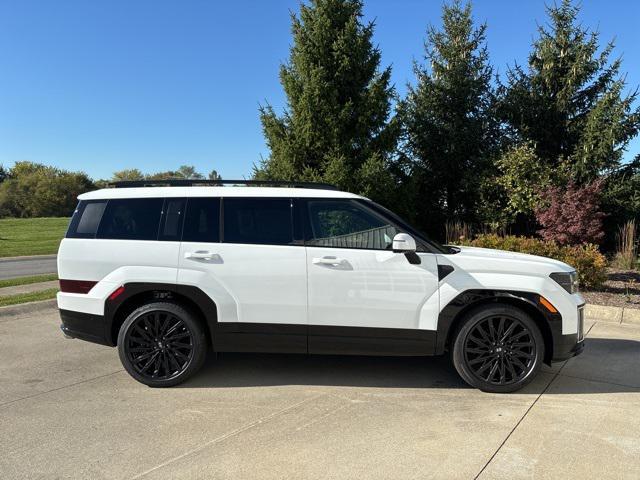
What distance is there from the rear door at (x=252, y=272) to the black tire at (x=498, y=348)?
1469 mm

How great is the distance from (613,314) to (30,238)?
35.8 meters

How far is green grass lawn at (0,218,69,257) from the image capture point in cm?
2467

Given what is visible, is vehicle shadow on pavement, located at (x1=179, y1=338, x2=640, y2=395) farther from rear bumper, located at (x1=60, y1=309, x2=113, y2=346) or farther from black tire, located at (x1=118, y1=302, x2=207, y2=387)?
rear bumper, located at (x1=60, y1=309, x2=113, y2=346)

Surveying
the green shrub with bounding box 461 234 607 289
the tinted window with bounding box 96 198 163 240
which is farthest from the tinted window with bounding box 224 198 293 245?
the green shrub with bounding box 461 234 607 289

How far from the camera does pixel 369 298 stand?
4.27 metres

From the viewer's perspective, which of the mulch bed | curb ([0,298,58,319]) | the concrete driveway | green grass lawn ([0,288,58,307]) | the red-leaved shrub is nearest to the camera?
the concrete driveway

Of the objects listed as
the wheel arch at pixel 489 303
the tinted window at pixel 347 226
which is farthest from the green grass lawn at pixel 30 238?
the wheel arch at pixel 489 303

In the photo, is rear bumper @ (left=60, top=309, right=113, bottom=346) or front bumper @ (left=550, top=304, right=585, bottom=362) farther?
rear bumper @ (left=60, top=309, right=113, bottom=346)

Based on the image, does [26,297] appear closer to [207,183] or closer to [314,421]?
[207,183]

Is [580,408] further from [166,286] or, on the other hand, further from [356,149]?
[356,149]

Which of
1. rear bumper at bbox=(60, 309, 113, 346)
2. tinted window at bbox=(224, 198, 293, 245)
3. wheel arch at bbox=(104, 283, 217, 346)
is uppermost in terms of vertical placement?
tinted window at bbox=(224, 198, 293, 245)

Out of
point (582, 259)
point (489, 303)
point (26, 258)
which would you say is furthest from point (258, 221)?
point (26, 258)

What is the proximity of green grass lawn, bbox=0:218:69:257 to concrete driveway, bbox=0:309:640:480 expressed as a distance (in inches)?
874

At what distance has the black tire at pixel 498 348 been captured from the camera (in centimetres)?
427
